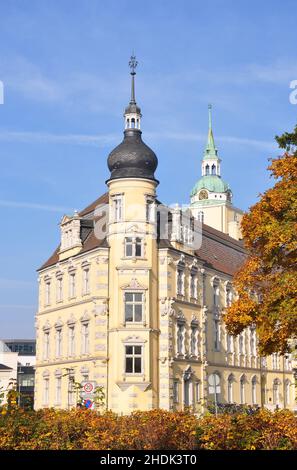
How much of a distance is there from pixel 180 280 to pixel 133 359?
7.62 m

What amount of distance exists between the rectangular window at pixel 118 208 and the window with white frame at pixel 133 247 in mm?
1603

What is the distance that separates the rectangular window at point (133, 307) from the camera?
169 feet

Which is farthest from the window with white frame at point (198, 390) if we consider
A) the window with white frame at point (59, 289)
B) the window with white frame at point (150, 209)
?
the window with white frame at point (150, 209)

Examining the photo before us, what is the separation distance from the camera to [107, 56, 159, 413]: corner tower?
166 feet

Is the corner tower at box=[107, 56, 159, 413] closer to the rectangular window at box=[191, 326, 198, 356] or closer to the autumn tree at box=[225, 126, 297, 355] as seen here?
the rectangular window at box=[191, 326, 198, 356]

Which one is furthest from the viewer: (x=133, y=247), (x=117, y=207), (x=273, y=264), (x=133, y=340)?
(x=117, y=207)

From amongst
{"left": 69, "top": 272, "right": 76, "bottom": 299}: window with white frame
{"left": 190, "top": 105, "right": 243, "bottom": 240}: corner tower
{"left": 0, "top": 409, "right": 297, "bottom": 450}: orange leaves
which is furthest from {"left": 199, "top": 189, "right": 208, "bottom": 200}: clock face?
{"left": 0, "top": 409, "right": 297, "bottom": 450}: orange leaves

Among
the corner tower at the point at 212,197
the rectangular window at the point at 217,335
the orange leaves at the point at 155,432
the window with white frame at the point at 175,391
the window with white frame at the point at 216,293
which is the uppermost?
the corner tower at the point at 212,197

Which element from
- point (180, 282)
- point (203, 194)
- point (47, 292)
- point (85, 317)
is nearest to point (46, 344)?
point (47, 292)

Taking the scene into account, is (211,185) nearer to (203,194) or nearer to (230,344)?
(203,194)

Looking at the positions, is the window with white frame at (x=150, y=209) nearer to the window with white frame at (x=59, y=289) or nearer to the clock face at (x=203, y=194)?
the window with white frame at (x=59, y=289)

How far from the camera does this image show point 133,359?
167ft
